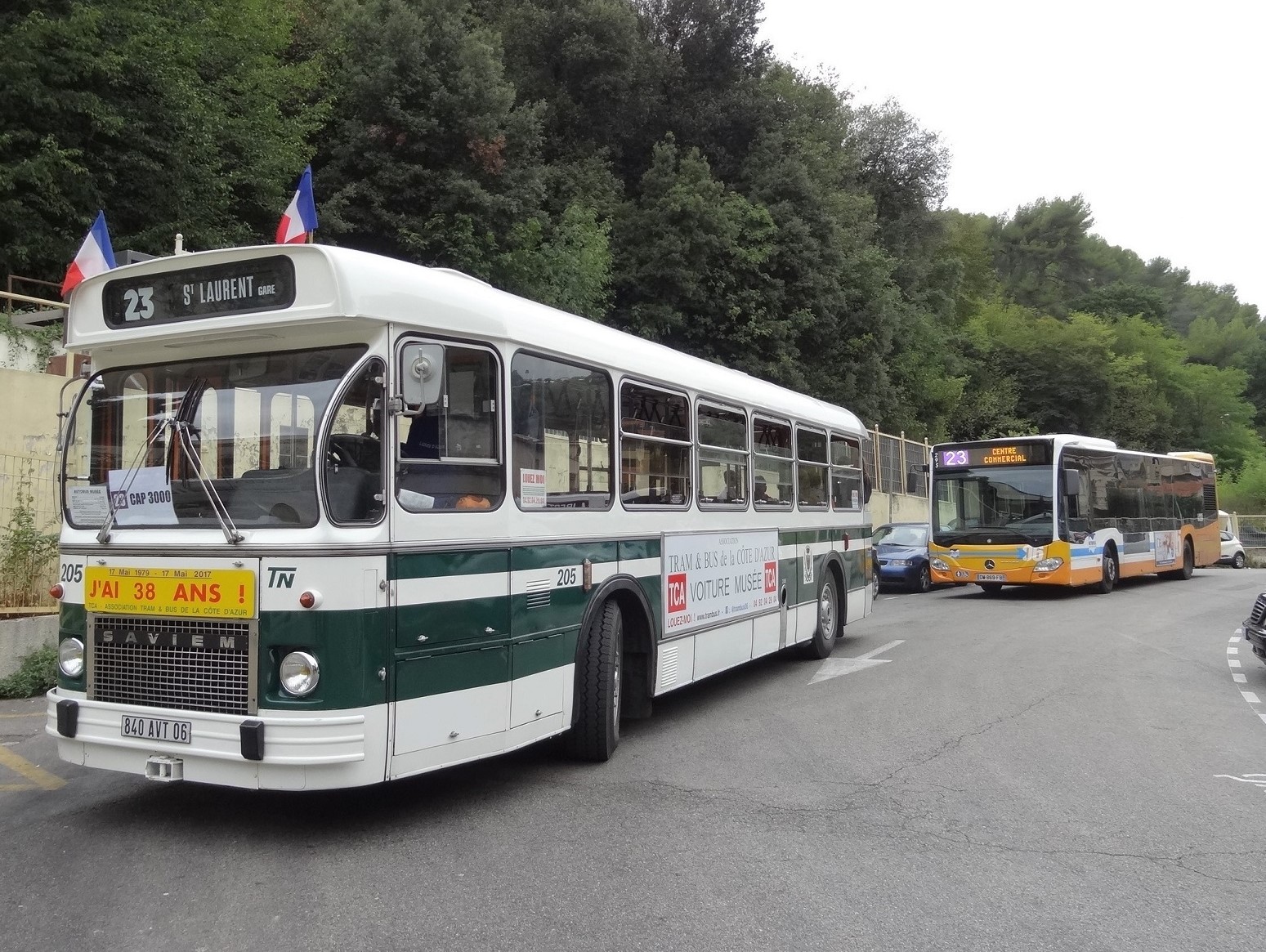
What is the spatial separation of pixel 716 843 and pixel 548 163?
3049cm

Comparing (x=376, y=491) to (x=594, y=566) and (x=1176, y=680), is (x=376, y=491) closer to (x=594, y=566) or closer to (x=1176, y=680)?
(x=594, y=566)

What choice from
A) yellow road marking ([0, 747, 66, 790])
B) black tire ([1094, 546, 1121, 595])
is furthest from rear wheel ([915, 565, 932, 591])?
yellow road marking ([0, 747, 66, 790])

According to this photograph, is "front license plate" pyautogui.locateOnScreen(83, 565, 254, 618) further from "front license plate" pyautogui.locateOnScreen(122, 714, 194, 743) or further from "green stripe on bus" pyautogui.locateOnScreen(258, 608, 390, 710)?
"front license plate" pyautogui.locateOnScreen(122, 714, 194, 743)

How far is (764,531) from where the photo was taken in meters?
10.5

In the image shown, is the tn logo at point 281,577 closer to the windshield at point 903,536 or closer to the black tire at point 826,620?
the black tire at point 826,620

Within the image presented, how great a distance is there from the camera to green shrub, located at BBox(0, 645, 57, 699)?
32.3ft

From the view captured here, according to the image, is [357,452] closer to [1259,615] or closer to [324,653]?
[324,653]

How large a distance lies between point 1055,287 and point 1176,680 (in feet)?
249

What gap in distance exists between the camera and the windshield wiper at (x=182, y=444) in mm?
5676

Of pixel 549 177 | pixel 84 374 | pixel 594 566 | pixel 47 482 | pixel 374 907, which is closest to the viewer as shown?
pixel 374 907

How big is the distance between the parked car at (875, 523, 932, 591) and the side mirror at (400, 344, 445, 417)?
1877 centimetres

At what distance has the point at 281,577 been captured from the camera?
17.5 feet

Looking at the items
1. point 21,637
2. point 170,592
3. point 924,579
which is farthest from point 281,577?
point 924,579

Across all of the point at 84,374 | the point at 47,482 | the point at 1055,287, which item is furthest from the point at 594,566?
the point at 1055,287
